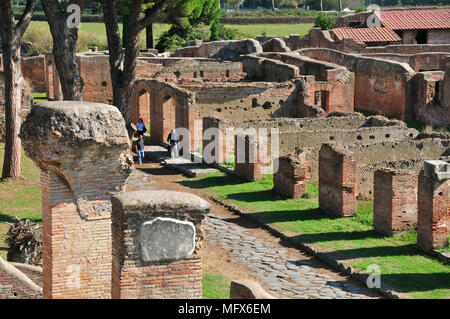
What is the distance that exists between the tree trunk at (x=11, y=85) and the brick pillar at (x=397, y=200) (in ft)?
33.4

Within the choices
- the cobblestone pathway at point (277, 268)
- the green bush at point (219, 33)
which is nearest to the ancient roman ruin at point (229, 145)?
the cobblestone pathway at point (277, 268)

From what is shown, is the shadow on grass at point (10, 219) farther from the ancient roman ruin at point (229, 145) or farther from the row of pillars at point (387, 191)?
the row of pillars at point (387, 191)

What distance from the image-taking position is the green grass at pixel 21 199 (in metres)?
19.6

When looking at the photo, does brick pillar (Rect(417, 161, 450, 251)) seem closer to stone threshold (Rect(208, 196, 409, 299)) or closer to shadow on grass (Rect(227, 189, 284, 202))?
stone threshold (Rect(208, 196, 409, 299))

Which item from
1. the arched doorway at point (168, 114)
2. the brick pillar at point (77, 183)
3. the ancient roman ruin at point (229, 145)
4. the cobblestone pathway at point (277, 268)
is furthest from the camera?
the arched doorway at point (168, 114)

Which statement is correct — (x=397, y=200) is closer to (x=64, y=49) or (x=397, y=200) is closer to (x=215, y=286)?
(x=215, y=286)

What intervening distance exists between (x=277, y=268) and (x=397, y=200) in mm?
2939

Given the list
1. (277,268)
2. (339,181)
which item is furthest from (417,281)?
(339,181)

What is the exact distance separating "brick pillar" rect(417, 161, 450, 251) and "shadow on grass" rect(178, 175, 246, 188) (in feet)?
23.7

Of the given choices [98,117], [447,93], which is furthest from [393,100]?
[98,117]

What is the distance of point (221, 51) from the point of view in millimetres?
40188

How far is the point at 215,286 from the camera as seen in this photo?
1479 centimetres

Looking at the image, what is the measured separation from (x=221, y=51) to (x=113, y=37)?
56.9 ft
